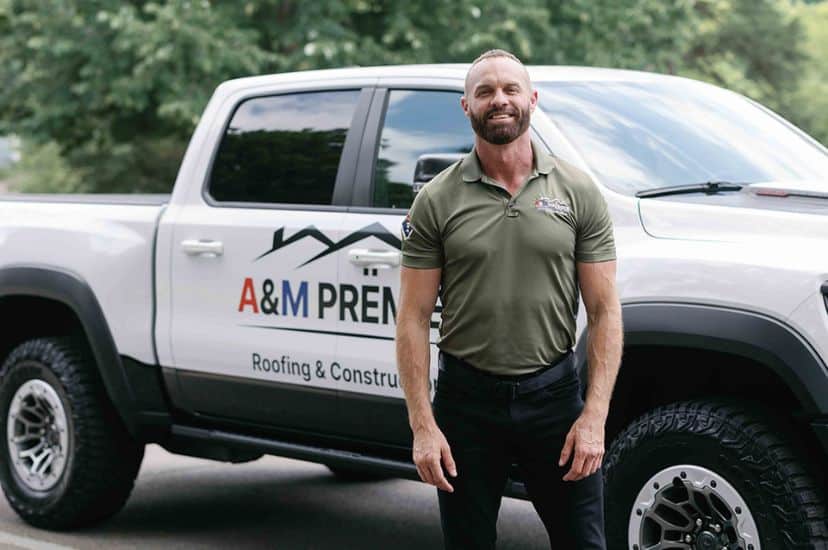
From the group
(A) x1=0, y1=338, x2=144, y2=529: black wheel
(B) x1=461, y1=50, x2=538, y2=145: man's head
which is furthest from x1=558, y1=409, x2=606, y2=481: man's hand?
(A) x1=0, y1=338, x2=144, y2=529: black wheel

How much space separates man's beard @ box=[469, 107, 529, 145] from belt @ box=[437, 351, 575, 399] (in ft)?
1.76

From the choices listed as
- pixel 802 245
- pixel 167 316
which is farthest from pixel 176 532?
pixel 802 245

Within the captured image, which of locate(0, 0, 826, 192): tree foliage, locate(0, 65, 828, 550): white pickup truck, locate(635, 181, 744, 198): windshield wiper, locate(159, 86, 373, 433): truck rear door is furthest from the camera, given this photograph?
locate(0, 0, 826, 192): tree foliage

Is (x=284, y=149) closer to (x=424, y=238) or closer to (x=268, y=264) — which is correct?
(x=268, y=264)

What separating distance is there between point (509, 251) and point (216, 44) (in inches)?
548

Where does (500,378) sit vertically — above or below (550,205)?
below

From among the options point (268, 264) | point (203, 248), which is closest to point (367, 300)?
point (268, 264)

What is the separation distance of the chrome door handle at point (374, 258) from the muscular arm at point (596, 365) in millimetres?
1699

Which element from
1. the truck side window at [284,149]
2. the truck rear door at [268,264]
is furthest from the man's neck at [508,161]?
the truck side window at [284,149]

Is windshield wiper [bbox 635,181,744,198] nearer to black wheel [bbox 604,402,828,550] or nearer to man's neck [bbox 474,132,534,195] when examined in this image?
black wheel [bbox 604,402,828,550]

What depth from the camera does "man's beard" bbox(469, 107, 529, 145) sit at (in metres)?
3.40

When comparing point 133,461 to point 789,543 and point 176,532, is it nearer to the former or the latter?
point 176,532

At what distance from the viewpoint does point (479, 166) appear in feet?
11.5

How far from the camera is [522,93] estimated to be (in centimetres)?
341
